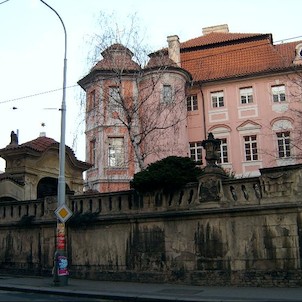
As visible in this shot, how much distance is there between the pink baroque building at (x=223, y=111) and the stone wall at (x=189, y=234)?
38.9 feet

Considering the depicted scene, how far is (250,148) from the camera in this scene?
37.3 m

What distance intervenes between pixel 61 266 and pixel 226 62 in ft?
94.0

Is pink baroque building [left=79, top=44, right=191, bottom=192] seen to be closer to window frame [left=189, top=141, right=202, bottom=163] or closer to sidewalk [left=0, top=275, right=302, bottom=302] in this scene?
window frame [left=189, top=141, right=202, bottom=163]

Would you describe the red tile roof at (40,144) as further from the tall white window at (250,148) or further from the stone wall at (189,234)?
the tall white window at (250,148)

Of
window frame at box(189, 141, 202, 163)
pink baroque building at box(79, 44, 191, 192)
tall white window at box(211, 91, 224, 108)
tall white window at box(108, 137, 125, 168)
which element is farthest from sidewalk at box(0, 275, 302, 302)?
tall white window at box(211, 91, 224, 108)

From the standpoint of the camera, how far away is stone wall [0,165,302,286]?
13.7 meters

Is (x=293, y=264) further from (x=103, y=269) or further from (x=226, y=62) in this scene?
(x=226, y=62)

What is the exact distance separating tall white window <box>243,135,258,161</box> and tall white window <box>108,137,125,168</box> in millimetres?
10384

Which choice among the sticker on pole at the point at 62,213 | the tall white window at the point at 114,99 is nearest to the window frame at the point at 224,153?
the tall white window at the point at 114,99

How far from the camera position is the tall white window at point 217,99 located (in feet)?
128

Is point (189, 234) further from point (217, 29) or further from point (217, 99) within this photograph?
point (217, 29)

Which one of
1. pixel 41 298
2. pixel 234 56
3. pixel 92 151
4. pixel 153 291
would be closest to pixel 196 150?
pixel 92 151

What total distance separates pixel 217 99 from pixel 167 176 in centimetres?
2502

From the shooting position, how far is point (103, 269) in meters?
16.7
